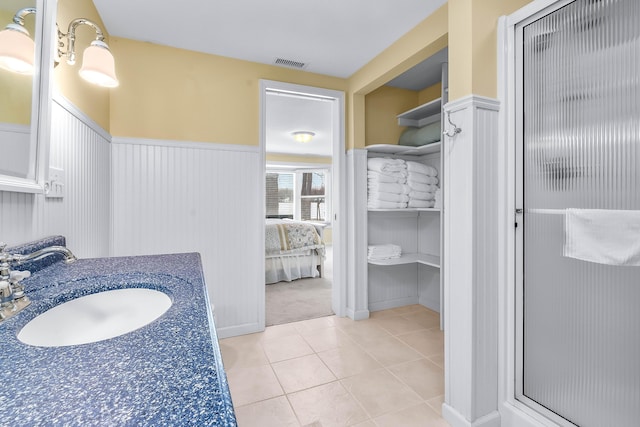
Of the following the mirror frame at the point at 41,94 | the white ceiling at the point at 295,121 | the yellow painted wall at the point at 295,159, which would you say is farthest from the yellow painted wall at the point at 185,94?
the yellow painted wall at the point at 295,159

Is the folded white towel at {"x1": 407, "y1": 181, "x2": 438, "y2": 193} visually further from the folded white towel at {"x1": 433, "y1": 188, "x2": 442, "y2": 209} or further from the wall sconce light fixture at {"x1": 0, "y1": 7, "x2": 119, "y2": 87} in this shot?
the wall sconce light fixture at {"x1": 0, "y1": 7, "x2": 119, "y2": 87}

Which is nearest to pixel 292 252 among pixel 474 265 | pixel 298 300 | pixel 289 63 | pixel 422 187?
pixel 298 300

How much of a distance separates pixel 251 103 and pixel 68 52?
5.02 ft

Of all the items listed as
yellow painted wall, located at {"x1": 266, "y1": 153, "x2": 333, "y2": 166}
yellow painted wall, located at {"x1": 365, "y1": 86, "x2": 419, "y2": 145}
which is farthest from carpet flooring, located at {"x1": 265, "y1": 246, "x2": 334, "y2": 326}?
yellow painted wall, located at {"x1": 266, "y1": 153, "x2": 333, "y2": 166}

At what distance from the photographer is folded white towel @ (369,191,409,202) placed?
120 inches

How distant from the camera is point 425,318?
3.12 m

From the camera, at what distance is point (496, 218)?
64.0 inches

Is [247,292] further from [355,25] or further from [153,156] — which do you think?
[355,25]

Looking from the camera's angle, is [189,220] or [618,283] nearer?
[618,283]

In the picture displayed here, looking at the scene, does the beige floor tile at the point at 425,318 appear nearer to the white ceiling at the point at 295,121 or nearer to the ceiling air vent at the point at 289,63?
the white ceiling at the point at 295,121

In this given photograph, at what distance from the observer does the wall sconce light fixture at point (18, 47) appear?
0.97 metres

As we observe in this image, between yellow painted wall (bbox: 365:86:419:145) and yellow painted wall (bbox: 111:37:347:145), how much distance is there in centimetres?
93

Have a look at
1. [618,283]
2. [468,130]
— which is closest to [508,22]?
[468,130]

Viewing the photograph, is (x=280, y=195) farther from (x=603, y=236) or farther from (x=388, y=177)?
(x=603, y=236)
